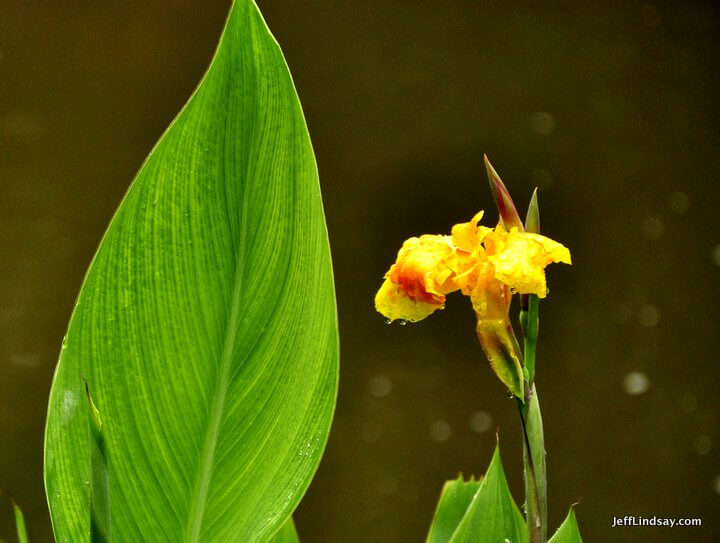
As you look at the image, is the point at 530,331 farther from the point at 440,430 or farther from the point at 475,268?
the point at 440,430

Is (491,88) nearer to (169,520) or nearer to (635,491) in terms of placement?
(635,491)

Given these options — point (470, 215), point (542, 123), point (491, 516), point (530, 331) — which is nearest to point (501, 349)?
point (530, 331)

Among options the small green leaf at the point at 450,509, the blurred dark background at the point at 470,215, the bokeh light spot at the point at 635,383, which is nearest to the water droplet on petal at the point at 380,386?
the blurred dark background at the point at 470,215

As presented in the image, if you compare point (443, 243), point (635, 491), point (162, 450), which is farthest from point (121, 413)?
point (635, 491)

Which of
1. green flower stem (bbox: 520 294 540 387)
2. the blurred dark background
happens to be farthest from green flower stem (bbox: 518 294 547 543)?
the blurred dark background

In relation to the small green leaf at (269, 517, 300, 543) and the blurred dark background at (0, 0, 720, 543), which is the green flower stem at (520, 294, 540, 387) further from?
the blurred dark background at (0, 0, 720, 543)

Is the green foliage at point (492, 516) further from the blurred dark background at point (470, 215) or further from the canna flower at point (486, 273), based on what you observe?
the blurred dark background at point (470, 215)
